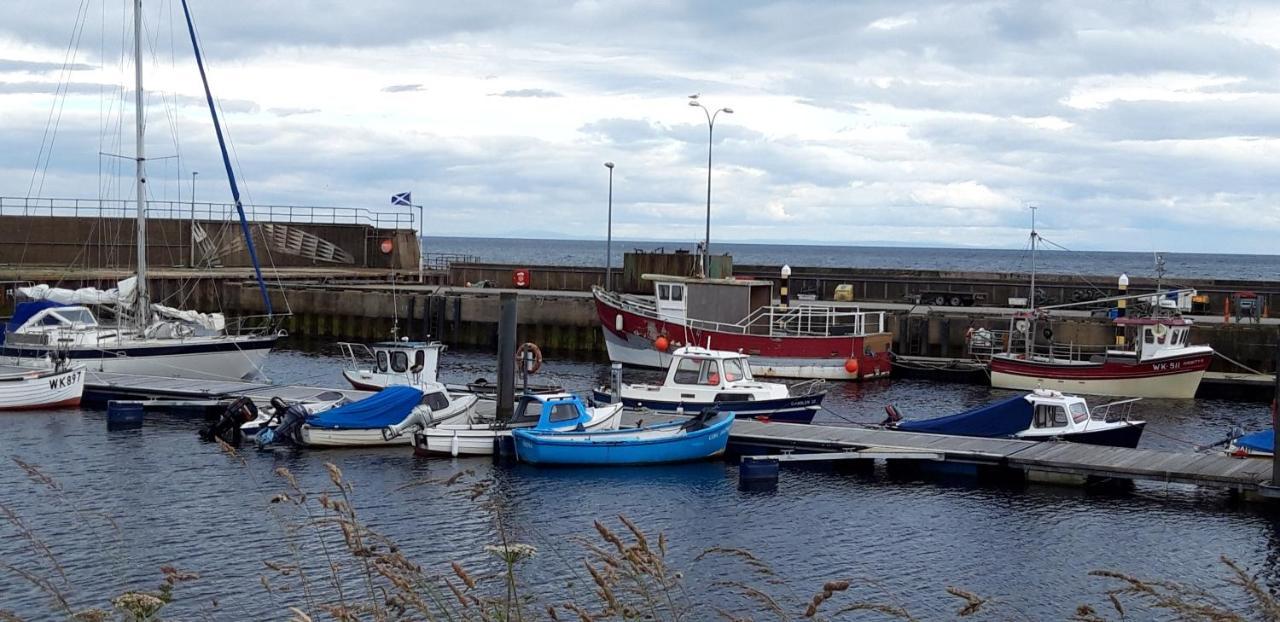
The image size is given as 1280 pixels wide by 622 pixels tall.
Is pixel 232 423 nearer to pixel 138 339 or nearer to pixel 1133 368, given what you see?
pixel 138 339

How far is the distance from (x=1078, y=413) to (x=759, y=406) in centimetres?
707

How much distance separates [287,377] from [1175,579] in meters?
31.7

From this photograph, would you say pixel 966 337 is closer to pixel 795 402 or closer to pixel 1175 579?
pixel 795 402

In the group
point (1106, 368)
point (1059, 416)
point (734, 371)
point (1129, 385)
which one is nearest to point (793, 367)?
point (1106, 368)

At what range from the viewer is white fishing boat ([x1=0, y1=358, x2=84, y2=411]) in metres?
32.7

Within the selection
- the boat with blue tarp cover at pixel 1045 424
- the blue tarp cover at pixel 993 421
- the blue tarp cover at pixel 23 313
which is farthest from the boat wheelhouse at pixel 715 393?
the blue tarp cover at pixel 23 313

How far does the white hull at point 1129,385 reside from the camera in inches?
1612

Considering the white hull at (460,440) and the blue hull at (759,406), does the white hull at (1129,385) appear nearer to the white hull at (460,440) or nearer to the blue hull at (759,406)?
the blue hull at (759,406)

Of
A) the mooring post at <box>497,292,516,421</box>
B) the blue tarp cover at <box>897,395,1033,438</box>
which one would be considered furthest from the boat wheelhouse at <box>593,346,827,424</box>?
the blue tarp cover at <box>897,395,1033,438</box>

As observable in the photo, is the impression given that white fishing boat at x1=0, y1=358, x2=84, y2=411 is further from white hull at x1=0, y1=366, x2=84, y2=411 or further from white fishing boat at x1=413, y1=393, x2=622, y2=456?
white fishing boat at x1=413, y1=393, x2=622, y2=456

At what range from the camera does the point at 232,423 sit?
2909 centimetres

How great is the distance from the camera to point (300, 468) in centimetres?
2602

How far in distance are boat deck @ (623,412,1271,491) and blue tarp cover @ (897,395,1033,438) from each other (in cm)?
63

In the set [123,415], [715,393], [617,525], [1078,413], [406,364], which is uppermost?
[406,364]
